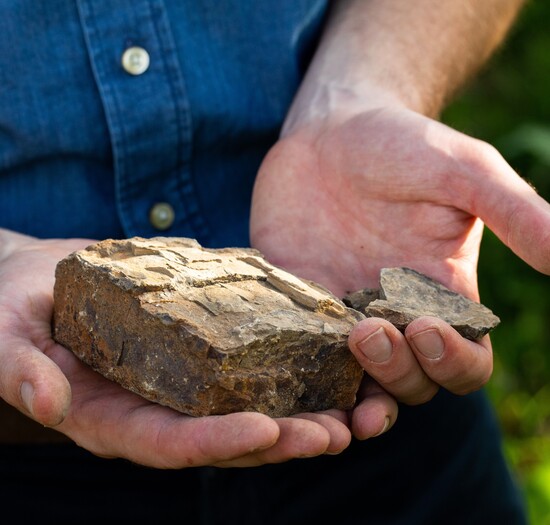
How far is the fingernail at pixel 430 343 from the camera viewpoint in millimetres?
1572

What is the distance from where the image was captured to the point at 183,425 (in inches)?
56.7

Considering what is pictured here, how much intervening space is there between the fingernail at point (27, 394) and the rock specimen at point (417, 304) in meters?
0.75

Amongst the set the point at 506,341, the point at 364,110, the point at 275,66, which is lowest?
the point at 506,341

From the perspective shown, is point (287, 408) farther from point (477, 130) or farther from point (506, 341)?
point (477, 130)

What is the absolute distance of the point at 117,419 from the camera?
156 cm

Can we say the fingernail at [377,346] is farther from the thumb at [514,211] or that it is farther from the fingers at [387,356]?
the thumb at [514,211]

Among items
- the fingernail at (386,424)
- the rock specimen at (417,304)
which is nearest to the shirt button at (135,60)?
the rock specimen at (417,304)

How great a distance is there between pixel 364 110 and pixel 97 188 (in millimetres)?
727

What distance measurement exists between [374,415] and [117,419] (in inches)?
19.9

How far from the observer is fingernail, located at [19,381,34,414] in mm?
1380

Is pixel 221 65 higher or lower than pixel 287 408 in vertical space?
higher

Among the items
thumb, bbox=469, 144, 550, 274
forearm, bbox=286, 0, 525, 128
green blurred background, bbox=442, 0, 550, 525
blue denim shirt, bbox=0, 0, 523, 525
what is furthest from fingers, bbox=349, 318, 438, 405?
green blurred background, bbox=442, 0, 550, 525

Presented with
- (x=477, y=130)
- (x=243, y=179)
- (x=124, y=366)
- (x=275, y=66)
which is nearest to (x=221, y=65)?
(x=275, y=66)

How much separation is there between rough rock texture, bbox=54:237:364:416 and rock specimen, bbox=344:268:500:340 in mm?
83
